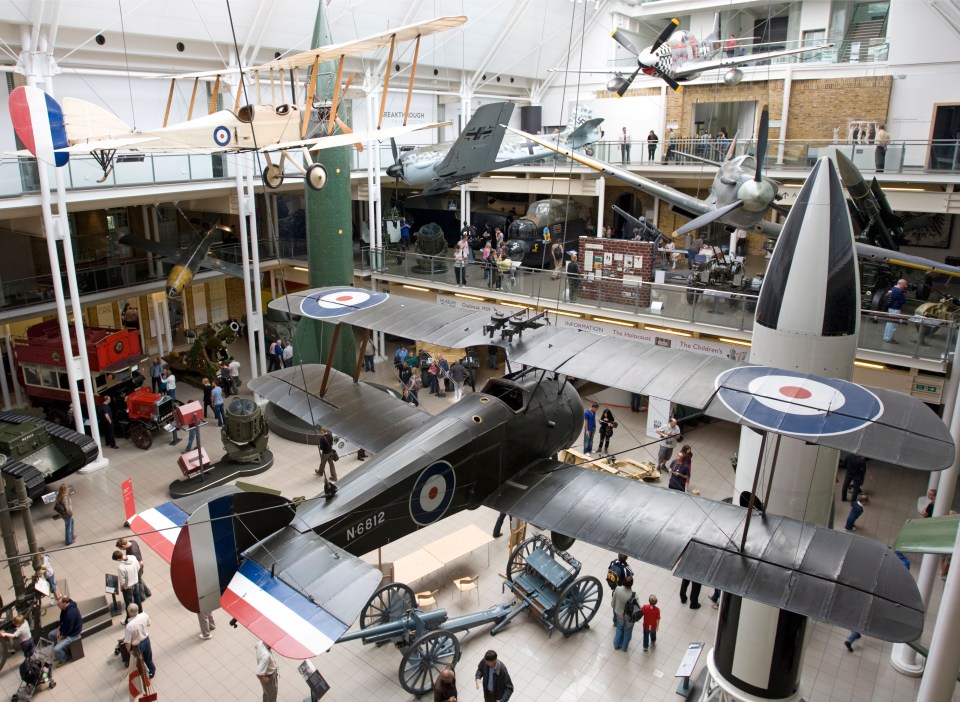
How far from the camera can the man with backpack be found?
9758mm

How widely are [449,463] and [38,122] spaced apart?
27.7 feet

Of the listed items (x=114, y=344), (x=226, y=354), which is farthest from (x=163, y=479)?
(x=226, y=354)

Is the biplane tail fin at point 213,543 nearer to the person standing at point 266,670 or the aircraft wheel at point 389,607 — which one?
the person standing at point 266,670

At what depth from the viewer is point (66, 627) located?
9.71m

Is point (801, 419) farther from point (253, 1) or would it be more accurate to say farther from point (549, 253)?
point (549, 253)

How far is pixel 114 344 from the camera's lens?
695 inches

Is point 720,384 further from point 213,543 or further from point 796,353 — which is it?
point 213,543

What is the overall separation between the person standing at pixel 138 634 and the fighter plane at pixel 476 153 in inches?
360

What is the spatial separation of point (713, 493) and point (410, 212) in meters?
19.6

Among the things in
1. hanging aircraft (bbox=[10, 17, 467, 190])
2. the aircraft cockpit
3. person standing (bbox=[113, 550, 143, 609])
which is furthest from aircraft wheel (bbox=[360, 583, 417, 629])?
hanging aircraft (bbox=[10, 17, 467, 190])

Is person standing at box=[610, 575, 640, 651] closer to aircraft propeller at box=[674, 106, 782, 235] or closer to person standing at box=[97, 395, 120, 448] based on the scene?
aircraft propeller at box=[674, 106, 782, 235]

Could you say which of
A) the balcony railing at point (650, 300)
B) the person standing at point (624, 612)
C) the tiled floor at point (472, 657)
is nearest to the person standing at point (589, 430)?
the balcony railing at point (650, 300)

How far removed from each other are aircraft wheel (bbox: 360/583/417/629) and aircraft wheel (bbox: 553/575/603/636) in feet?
6.76

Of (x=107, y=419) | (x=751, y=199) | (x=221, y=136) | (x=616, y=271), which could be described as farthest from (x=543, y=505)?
(x=107, y=419)
